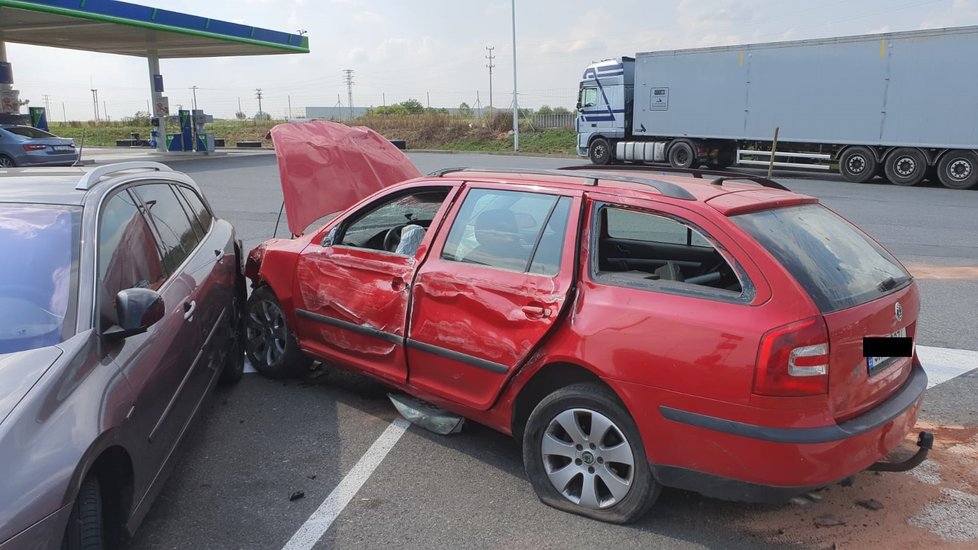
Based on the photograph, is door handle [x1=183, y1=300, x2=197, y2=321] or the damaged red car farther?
door handle [x1=183, y1=300, x2=197, y2=321]

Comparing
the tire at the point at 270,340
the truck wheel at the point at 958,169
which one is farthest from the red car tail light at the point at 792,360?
the truck wheel at the point at 958,169

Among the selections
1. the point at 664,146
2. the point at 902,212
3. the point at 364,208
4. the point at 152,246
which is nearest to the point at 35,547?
the point at 152,246

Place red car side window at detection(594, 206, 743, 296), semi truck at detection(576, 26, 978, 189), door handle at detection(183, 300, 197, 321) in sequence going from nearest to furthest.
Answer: red car side window at detection(594, 206, 743, 296)
door handle at detection(183, 300, 197, 321)
semi truck at detection(576, 26, 978, 189)

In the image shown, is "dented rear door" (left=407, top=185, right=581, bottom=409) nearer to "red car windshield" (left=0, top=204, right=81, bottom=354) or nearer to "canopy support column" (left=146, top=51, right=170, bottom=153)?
"red car windshield" (left=0, top=204, right=81, bottom=354)

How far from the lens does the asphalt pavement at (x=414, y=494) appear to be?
317 cm

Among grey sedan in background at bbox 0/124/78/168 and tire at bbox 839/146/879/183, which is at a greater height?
grey sedan in background at bbox 0/124/78/168

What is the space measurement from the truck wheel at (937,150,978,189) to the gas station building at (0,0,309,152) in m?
26.8

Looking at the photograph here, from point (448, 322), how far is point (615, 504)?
126 centimetres

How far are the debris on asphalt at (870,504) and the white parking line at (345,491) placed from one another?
2.45 meters

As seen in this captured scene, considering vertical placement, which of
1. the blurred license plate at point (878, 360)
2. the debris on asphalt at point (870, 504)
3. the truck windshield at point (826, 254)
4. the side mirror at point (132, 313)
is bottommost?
the debris on asphalt at point (870, 504)

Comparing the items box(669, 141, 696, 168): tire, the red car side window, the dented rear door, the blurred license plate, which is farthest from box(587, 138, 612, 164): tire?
the blurred license plate

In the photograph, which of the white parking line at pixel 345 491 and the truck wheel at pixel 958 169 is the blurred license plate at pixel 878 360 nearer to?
the white parking line at pixel 345 491

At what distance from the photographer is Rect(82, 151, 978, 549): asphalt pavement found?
125 inches

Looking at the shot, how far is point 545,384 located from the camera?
349 cm
